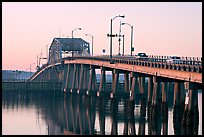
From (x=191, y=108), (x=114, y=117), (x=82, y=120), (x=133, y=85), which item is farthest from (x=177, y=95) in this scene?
(x=114, y=117)

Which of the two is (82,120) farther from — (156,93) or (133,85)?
(156,93)

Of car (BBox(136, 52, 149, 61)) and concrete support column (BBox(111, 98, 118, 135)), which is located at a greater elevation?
car (BBox(136, 52, 149, 61))

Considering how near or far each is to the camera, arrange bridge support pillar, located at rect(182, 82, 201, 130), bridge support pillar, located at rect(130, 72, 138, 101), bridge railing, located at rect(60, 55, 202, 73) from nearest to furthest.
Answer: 1. bridge support pillar, located at rect(182, 82, 201, 130)
2. bridge railing, located at rect(60, 55, 202, 73)
3. bridge support pillar, located at rect(130, 72, 138, 101)

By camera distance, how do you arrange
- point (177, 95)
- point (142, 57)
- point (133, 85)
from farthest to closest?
point (142, 57), point (133, 85), point (177, 95)

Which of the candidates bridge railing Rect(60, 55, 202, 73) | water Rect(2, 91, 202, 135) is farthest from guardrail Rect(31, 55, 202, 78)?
water Rect(2, 91, 202, 135)

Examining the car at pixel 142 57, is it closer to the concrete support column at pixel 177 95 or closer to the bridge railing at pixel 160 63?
the bridge railing at pixel 160 63

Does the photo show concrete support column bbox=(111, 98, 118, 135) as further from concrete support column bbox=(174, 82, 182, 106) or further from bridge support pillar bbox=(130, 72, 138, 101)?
concrete support column bbox=(174, 82, 182, 106)

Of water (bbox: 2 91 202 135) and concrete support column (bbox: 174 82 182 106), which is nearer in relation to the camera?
water (bbox: 2 91 202 135)

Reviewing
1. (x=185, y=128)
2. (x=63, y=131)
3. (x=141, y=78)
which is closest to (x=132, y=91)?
(x=141, y=78)

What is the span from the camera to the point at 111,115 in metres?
149

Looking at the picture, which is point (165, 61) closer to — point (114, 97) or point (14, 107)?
point (114, 97)

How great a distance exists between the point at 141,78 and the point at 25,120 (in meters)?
23.6

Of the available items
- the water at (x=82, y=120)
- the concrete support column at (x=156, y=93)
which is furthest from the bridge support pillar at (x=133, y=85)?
the concrete support column at (x=156, y=93)

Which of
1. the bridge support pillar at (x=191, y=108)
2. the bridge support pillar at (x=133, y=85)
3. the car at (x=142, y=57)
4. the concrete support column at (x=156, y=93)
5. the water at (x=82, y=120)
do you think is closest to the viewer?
the bridge support pillar at (x=191, y=108)
